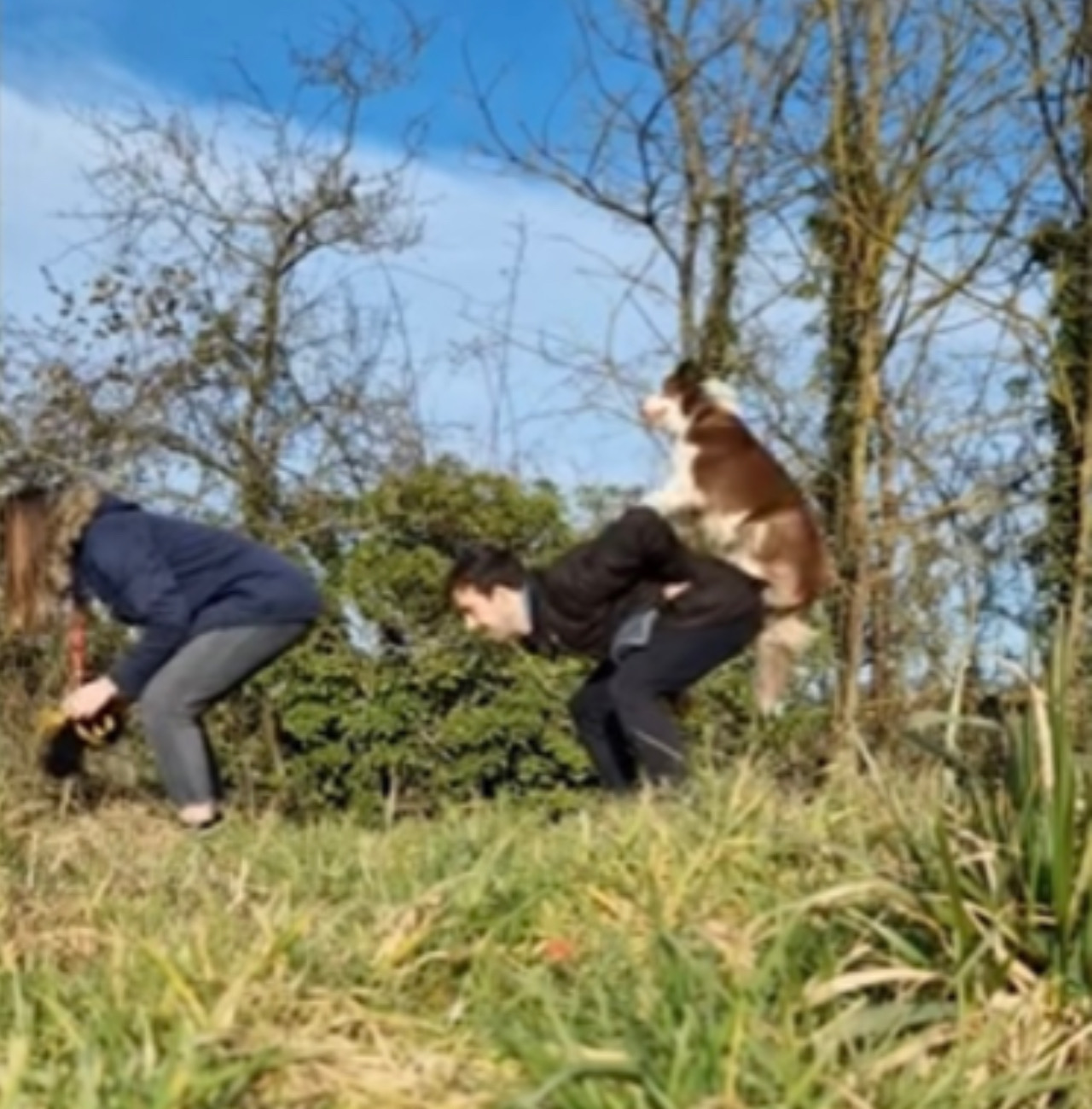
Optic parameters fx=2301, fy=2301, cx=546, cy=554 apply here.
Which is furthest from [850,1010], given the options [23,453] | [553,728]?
[23,453]

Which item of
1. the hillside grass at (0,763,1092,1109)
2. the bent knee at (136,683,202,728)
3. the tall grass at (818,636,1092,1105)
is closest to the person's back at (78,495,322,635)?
the bent knee at (136,683,202,728)

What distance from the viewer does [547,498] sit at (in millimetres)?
13891

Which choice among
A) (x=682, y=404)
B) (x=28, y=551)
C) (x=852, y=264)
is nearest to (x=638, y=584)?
(x=682, y=404)

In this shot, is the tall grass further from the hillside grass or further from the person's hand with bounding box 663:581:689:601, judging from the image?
the person's hand with bounding box 663:581:689:601

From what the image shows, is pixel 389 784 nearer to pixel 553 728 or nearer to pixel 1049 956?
pixel 553 728

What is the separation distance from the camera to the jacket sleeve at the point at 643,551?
25.3 ft

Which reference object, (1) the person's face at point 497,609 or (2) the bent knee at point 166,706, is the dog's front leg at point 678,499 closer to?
(1) the person's face at point 497,609

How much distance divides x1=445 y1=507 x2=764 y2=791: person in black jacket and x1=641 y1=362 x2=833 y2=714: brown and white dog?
6.9 inches

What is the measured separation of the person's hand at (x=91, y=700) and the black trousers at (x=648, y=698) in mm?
1601

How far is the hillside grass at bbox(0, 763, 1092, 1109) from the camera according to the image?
135 inches

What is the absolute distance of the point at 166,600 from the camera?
7.64 metres

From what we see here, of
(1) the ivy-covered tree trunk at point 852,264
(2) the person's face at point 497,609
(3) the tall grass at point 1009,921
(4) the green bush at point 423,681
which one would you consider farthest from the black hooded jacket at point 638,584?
(1) the ivy-covered tree trunk at point 852,264

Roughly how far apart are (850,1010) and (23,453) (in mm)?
11682

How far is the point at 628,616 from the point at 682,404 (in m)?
0.98
